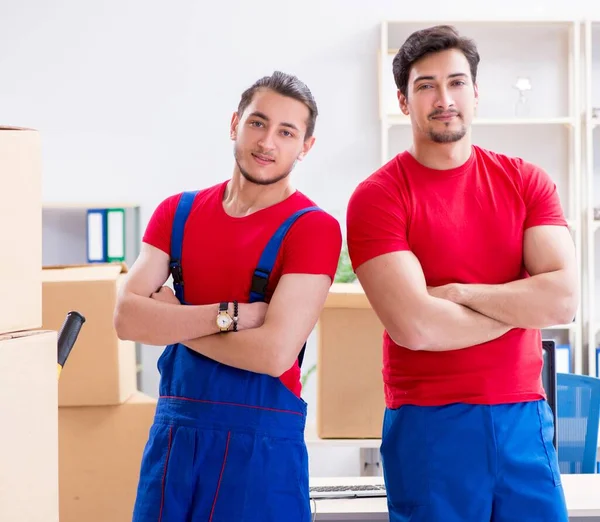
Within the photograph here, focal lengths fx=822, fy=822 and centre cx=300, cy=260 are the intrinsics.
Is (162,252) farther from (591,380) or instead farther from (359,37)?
(359,37)

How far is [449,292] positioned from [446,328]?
0.07 m

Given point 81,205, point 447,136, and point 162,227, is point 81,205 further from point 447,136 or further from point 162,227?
point 447,136

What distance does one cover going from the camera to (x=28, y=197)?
0.99 meters

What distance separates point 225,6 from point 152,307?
3.00 meters

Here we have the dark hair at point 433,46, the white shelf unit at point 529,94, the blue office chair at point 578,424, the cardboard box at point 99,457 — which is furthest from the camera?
the white shelf unit at point 529,94

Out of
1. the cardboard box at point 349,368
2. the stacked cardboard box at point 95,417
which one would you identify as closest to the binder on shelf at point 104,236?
the stacked cardboard box at point 95,417

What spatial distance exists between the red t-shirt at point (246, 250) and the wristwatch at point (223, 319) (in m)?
0.06

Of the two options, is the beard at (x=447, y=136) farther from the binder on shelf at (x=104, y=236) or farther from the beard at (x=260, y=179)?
the binder on shelf at (x=104, y=236)

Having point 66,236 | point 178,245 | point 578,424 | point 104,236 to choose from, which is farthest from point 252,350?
point 66,236

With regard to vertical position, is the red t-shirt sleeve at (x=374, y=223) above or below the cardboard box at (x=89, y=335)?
above

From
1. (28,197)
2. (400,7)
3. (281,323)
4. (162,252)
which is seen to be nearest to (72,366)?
(162,252)

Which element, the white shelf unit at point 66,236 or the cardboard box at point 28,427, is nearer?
the cardboard box at point 28,427

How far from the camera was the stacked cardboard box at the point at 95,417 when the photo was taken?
240 cm

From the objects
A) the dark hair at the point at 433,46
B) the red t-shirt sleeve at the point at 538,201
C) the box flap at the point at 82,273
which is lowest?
the box flap at the point at 82,273
